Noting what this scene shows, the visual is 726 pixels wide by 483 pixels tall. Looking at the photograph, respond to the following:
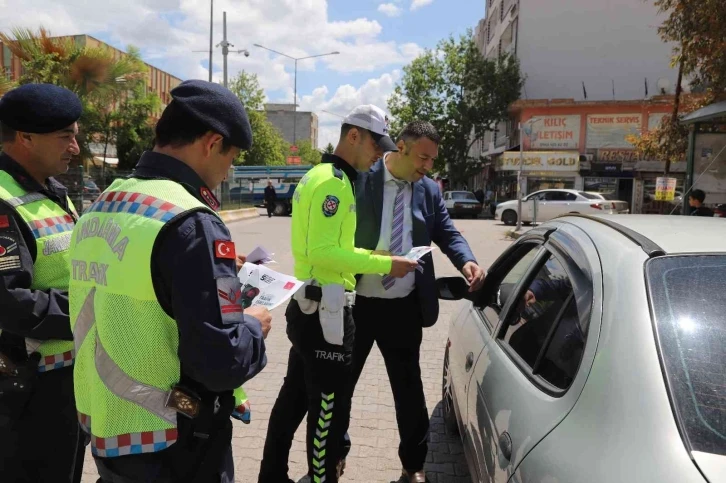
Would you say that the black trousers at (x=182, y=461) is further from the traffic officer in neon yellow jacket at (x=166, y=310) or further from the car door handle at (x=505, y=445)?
the car door handle at (x=505, y=445)

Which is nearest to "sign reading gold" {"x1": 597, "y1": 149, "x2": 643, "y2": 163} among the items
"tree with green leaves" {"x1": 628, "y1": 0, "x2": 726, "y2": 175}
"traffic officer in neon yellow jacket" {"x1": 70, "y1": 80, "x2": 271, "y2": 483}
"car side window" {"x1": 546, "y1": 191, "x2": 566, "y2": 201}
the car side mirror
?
"car side window" {"x1": 546, "y1": 191, "x2": 566, "y2": 201}

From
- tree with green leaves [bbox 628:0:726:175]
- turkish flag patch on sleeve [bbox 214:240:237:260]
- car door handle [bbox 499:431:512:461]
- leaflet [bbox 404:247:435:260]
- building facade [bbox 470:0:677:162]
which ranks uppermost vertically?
building facade [bbox 470:0:677:162]

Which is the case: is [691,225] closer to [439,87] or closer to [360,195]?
[360,195]

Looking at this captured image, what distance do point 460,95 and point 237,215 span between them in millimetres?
17702

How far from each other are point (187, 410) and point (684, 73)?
12197 mm

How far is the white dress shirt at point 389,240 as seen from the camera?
2812 millimetres

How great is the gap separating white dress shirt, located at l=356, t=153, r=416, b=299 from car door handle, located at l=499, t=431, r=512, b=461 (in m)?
1.14

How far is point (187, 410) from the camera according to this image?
142 cm

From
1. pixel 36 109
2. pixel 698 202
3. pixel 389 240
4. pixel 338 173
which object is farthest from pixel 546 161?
pixel 36 109

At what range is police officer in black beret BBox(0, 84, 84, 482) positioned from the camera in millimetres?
1855

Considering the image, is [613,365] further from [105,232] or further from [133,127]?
[133,127]

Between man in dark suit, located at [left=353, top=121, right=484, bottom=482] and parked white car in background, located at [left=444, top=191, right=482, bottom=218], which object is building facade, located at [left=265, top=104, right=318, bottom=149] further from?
man in dark suit, located at [left=353, top=121, right=484, bottom=482]

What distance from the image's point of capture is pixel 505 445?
1707 mm

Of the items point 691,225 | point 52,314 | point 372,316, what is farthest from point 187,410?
point 691,225
